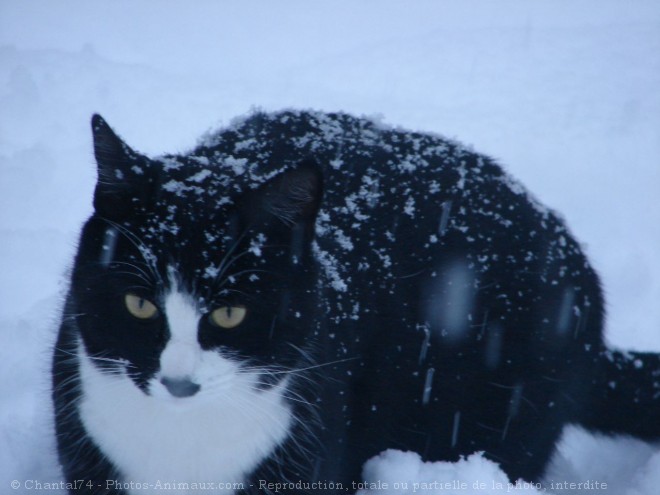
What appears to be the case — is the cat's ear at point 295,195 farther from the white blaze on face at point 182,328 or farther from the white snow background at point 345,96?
the white snow background at point 345,96

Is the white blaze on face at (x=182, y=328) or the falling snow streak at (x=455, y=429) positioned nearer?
the white blaze on face at (x=182, y=328)

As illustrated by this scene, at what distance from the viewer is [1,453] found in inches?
70.3

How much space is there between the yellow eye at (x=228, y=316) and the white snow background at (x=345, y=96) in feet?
3.85

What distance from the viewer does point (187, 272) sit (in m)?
1.31

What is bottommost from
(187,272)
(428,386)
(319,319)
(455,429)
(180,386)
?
(455,429)

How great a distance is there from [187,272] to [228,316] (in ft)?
0.47

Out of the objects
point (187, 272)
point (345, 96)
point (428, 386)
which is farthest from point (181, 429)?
point (345, 96)

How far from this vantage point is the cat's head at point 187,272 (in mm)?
1296

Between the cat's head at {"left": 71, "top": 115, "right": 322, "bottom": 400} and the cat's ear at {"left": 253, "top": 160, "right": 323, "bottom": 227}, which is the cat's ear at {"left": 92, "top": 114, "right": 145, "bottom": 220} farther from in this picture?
the cat's ear at {"left": 253, "top": 160, "right": 323, "bottom": 227}

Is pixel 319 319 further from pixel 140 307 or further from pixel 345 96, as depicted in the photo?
pixel 345 96

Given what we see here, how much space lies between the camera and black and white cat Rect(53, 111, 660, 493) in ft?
4.36

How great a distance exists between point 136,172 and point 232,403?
Answer: 1.98 feet

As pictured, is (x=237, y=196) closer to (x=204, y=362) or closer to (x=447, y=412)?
(x=204, y=362)

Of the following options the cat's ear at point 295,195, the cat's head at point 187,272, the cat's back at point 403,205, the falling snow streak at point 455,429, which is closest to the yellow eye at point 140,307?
the cat's head at point 187,272
